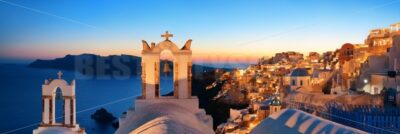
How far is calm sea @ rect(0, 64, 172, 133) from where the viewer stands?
16594 millimetres

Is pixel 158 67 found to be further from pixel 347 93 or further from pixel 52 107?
pixel 347 93

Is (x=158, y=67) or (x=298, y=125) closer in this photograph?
(x=298, y=125)

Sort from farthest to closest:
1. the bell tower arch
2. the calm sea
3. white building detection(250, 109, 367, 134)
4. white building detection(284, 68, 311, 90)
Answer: white building detection(284, 68, 311, 90) < the calm sea < the bell tower arch < white building detection(250, 109, 367, 134)

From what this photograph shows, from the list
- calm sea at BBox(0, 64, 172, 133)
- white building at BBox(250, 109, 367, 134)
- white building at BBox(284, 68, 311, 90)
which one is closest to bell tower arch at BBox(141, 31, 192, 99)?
calm sea at BBox(0, 64, 172, 133)

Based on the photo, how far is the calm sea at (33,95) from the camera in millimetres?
16594

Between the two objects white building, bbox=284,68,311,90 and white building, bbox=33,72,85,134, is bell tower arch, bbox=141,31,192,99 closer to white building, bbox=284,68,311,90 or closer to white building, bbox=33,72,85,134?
white building, bbox=33,72,85,134

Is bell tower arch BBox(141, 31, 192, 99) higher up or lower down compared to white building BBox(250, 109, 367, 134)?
higher up

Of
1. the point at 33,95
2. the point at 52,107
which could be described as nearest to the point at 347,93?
the point at 52,107

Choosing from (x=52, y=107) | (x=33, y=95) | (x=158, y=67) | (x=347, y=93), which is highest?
(x=158, y=67)

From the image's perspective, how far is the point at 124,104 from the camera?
38188 mm

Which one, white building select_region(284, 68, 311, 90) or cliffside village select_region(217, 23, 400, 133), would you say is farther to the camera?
white building select_region(284, 68, 311, 90)

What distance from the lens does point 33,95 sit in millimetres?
22734

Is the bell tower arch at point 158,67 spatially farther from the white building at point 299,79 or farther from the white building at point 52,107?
the white building at point 299,79

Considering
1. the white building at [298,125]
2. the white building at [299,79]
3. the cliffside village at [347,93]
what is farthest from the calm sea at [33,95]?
the white building at [299,79]
